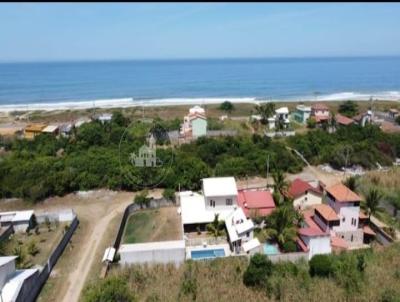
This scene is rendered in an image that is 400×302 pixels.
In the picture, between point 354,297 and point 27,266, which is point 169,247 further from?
point 354,297

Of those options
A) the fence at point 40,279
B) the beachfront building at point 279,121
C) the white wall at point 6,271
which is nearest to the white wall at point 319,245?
the fence at point 40,279

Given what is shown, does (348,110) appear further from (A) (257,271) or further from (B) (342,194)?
(A) (257,271)

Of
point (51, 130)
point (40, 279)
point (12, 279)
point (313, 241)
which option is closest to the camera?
point (12, 279)

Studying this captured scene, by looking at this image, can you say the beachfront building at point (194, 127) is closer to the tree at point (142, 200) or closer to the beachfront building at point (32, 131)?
the tree at point (142, 200)

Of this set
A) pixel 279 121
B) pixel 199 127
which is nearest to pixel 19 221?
pixel 199 127

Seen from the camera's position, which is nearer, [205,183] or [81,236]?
[81,236]

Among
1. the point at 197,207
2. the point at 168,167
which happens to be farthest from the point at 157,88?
the point at 197,207
